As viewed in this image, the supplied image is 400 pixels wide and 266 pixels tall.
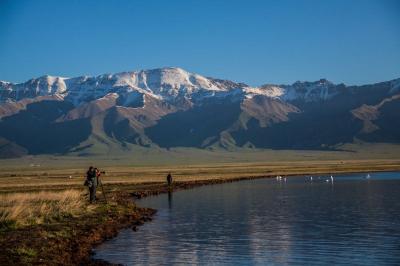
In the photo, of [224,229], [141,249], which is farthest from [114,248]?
[224,229]

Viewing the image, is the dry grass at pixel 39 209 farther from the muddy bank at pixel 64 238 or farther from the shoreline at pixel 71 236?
the shoreline at pixel 71 236

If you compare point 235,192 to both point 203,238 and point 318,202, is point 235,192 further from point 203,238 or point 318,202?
point 203,238

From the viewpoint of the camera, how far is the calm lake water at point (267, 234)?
85.4 feet

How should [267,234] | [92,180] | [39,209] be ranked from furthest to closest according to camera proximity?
[92,180] → [39,209] → [267,234]

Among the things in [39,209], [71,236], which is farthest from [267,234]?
[39,209]

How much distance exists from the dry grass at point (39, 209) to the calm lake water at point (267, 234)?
15.5ft

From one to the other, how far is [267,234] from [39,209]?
13504 mm

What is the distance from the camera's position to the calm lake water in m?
26.0

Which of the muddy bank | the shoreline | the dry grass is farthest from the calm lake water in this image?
the dry grass

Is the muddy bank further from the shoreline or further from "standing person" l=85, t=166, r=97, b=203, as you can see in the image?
"standing person" l=85, t=166, r=97, b=203

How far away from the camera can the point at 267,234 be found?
106ft

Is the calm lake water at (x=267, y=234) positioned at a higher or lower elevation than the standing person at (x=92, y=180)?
lower

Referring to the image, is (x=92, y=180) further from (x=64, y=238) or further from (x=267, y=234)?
(x=267, y=234)

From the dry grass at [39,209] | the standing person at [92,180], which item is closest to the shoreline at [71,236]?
the dry grass at [39,209]
